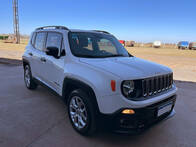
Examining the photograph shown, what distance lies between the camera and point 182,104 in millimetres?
4312

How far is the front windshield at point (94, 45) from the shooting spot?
3.00 meters

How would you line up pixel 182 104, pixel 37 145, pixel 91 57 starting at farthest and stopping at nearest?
pixel 182 104 → pixel 91 57 → pixel 37 145

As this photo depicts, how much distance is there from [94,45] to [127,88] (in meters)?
1.54

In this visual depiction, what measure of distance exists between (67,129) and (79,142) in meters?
0.46

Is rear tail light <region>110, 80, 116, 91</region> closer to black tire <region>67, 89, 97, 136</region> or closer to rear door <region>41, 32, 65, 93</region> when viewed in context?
black tire <region>67, 89, 97, 136</region>

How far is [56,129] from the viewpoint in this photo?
286 centimetres

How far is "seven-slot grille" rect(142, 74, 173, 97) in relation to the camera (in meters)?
2.27

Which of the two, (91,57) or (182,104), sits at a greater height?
(91,57)

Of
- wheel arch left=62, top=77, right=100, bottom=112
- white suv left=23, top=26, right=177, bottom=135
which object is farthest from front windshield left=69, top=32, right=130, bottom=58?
wheel arch left=62, top=77, right=100, bottom=112

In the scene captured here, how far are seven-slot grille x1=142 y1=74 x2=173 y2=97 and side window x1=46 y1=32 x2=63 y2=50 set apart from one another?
1901mm

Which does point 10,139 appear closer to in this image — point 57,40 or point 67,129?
point 67,129

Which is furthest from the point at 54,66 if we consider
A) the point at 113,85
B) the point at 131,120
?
the point at 131,120

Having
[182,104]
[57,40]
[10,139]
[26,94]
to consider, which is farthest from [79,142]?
[182,104]

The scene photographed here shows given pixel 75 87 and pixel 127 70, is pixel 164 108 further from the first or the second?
pixel 75 87
